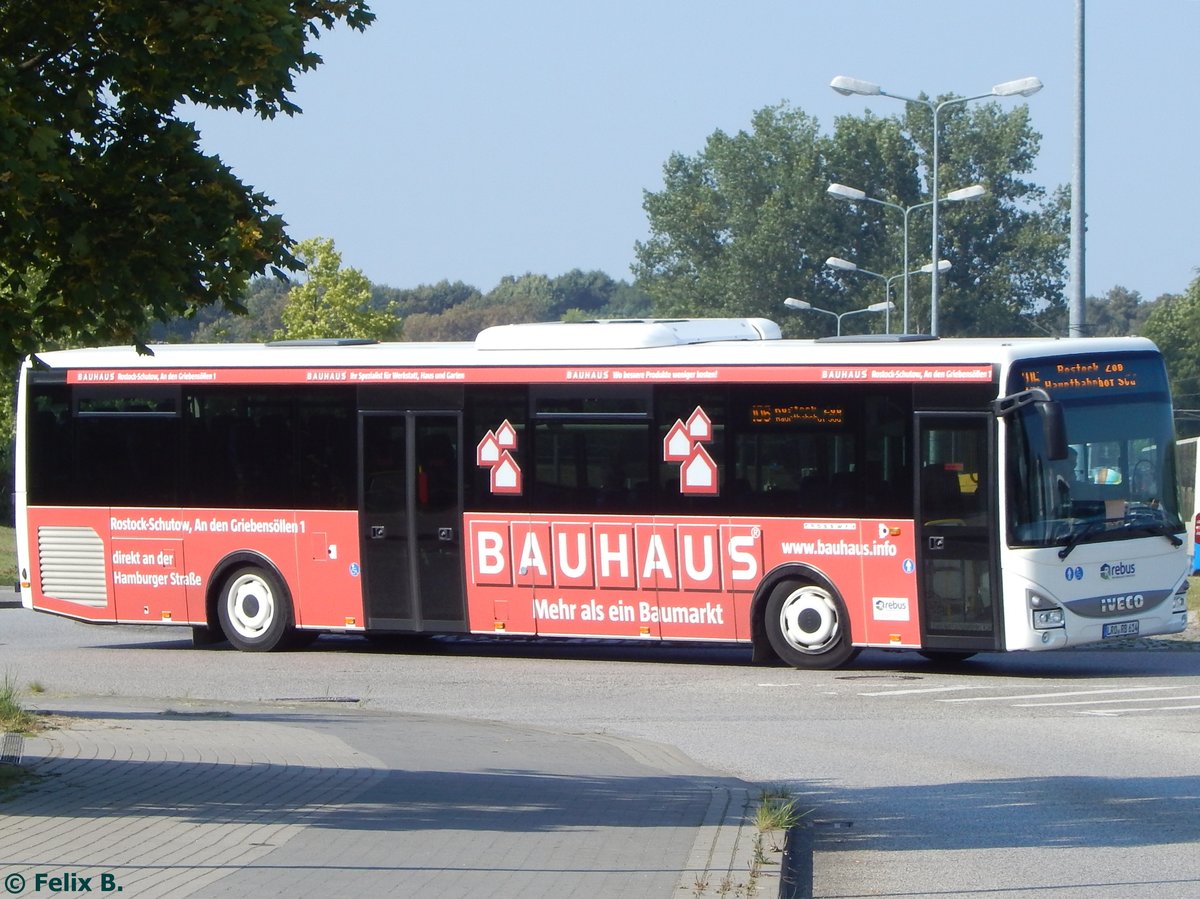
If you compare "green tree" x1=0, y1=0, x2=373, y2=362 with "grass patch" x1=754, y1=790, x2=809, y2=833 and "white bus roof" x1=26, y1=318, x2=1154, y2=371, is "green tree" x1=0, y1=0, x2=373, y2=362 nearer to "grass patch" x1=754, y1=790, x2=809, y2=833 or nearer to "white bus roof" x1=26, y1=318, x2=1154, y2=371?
"grass patch" x1=754, y1=790, x2=809, y2=833

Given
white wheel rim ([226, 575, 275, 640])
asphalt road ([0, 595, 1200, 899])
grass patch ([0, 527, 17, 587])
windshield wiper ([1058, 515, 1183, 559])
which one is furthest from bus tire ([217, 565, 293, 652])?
grass patch ([0, 527, 17, 587])

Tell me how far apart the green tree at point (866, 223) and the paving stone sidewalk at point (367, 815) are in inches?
3273

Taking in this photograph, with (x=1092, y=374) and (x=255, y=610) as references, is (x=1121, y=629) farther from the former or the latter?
(x=255, y=610)

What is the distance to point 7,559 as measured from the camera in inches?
1511

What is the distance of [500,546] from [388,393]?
2066 mm

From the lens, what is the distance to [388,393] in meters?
18.4

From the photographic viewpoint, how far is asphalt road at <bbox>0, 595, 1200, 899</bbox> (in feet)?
28.1

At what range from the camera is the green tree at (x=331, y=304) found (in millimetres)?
53281

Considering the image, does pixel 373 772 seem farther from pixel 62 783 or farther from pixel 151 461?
pixel 151 461

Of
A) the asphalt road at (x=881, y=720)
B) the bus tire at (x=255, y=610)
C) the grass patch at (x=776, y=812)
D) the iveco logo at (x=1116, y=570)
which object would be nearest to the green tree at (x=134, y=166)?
the grass patch at (x=776, y=812)

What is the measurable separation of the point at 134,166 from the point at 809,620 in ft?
31.9

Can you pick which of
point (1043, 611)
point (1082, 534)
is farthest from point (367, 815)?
point (1082, 534)

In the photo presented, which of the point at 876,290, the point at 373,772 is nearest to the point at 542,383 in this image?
the point at 373,772

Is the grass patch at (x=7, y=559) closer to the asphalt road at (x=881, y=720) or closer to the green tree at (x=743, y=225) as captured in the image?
the asphalt road at (x=881, y=720)
